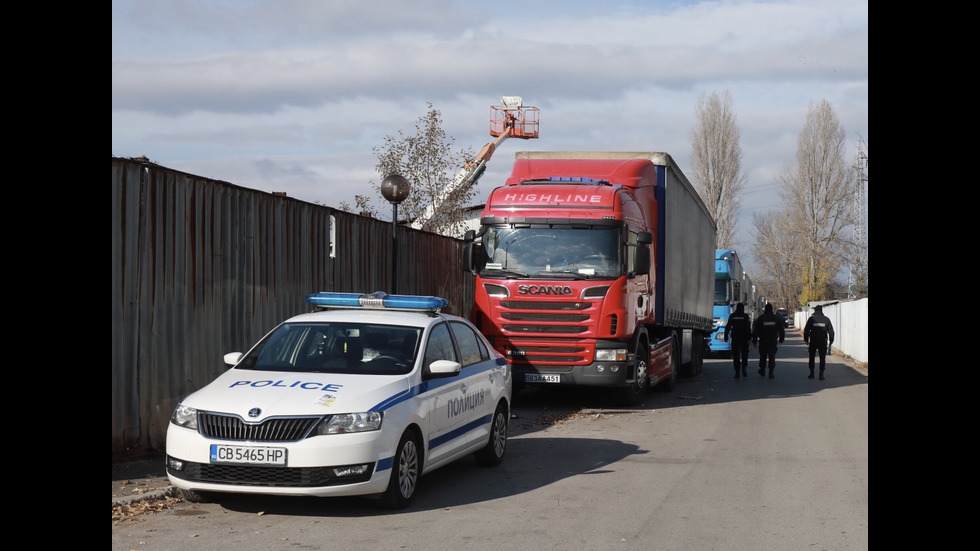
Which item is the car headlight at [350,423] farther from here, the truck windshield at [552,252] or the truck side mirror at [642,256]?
the truck side mirror at [642,256]

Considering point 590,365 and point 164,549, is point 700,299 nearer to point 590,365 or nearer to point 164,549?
point 590,365

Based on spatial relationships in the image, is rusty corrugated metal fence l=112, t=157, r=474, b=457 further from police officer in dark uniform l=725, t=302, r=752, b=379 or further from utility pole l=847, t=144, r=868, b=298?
utility pole l=847, t=144, r=868, b=298

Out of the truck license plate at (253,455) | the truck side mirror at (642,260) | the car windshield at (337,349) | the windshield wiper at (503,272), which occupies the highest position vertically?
the truck side mirror at (642,260)

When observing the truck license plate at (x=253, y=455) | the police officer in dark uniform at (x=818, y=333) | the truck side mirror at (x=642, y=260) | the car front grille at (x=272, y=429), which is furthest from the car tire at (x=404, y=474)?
the police officer in dark uniform at (x=818, y=333)

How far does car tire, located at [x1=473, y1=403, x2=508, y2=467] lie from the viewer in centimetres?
1055

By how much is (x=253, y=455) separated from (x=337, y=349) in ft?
5.60

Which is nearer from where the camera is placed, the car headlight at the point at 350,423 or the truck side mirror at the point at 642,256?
the car headlight at the point at 350,423

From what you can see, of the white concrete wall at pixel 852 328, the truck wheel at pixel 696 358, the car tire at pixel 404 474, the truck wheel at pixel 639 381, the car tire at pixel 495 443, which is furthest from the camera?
the white concrete wall at pixel 852 328

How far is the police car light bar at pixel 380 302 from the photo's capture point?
10008 mm

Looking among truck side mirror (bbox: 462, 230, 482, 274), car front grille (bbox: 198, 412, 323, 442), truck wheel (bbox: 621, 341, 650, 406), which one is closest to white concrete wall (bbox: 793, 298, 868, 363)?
truck wheel (bbox: 621, 341, 650, 406)

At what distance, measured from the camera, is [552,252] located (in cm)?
1595

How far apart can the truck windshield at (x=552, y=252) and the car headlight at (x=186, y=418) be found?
8385 millimetres
